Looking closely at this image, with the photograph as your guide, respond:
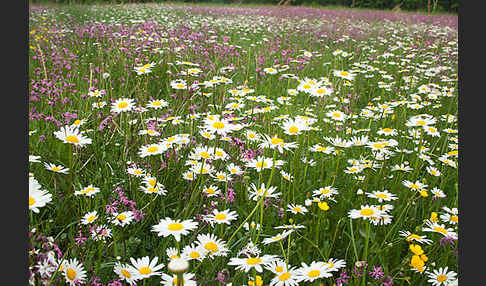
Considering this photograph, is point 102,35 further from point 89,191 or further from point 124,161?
point 89,191

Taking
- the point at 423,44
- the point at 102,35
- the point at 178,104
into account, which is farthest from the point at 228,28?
the point at 178,104

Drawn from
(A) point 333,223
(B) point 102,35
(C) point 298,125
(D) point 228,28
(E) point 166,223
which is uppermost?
(D) point 228,28

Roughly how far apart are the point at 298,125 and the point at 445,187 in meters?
1.00

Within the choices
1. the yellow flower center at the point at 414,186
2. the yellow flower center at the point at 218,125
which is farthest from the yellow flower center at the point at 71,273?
the yellow flower center at the point at 414,186

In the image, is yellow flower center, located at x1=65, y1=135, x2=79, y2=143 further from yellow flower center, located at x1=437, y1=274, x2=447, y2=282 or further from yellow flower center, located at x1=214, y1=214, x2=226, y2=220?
yellow flower center, located at x1=437, y1=274, x2=447, y2=282

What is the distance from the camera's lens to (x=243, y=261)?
961mm

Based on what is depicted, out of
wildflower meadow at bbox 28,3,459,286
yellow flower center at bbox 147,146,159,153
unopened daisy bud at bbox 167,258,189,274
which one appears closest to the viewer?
unopened daisy bud at bbox 167,258,189,274

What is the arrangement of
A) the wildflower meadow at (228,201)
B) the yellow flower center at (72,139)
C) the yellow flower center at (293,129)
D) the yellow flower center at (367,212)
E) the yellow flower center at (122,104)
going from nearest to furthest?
1. the wildflower meadow at (228,201)
2. the yellow flower center at (72,139)
3. the yellow flower center at (367,212)
4. the yellow flower center at (293,129)
5. the yellow flower center at (122,104)

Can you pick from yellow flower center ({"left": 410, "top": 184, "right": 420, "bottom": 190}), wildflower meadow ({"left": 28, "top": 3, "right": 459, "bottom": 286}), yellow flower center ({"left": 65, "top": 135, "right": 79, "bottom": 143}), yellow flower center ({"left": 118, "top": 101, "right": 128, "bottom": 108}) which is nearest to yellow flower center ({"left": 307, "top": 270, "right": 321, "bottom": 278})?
wildflower meadow ({"left": 28, "top": 3, "right": 459, "bottom": 286})

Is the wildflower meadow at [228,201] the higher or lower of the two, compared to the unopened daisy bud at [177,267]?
lower

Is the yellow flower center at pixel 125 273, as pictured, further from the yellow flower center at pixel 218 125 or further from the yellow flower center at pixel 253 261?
the yellow flower center at pixel 218 125

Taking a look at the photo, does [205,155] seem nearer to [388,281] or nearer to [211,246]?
[211,246]

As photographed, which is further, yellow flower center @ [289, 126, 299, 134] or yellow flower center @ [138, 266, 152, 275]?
yellow flower center @ [289, 126, 299, 134]

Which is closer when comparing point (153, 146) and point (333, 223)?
point (153, 146)
